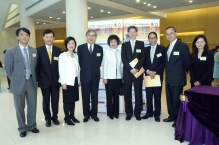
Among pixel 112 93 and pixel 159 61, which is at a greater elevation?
pixel 159 61

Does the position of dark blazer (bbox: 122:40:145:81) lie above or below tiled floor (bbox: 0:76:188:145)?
above

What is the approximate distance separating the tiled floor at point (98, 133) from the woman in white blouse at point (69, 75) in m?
0.39

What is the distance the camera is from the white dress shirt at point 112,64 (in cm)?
359

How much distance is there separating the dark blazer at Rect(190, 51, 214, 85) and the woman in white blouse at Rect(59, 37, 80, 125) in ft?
6.97

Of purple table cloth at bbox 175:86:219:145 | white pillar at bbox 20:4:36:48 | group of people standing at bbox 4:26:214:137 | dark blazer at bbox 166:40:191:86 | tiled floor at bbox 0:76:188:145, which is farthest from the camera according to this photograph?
white pillar at bbox 20:4:36:48

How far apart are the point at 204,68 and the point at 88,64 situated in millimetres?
2056

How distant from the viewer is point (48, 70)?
324 cm

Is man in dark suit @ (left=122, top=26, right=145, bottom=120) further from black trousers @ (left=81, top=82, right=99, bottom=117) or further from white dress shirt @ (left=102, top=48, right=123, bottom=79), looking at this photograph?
black trousers @ (left=81, top=82, right=99, bottom=117)

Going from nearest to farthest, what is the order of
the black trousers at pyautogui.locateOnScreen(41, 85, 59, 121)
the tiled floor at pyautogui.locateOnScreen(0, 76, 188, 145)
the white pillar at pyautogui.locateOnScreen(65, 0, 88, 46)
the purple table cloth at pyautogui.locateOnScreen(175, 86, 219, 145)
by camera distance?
the purple table cloth at pyautogui.locateOnScreen(175, 86, 219, 145), the tiled floor at pyautogui.locateOnScreen(0, 76, 188, 145), the black trousers at pyautogui.locateOnScreen(41, 85, 59, 121), the white pillar at pyautogui.locateOnScreen(65, 0, 88, 46)

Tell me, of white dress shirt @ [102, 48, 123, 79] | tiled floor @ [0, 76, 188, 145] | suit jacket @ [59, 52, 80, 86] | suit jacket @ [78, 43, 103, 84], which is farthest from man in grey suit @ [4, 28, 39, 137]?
white dress shirt @ [102, 48, 123, 79]

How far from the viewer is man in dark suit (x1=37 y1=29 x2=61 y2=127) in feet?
10.6

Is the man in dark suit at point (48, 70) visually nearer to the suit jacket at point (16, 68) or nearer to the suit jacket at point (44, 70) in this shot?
the suit jacket at point (44, 70)

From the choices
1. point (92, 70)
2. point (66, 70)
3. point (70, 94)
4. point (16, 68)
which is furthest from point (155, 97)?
point (16, 68)

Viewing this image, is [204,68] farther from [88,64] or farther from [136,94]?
[88,64]
